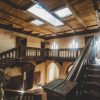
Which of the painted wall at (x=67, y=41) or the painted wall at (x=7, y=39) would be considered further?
the painted wall at (x=67, y=41)

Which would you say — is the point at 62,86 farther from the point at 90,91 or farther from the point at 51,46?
the point at 51,46

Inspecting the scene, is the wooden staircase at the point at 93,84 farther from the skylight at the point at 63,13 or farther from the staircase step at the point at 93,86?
the skylight at the point at 63,13

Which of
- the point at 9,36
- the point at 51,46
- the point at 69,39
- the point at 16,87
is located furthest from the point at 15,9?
the point at 51,46

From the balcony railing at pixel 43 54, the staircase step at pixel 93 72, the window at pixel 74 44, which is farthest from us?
the window at pixel 74 44

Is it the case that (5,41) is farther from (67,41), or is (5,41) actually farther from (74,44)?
(74,44)

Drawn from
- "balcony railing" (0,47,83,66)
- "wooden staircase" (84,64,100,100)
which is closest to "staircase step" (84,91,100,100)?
"wooden staircase" (84,64,100,100)

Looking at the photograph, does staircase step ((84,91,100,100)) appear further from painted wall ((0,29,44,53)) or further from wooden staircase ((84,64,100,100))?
painted wall ((0,29,44,53))

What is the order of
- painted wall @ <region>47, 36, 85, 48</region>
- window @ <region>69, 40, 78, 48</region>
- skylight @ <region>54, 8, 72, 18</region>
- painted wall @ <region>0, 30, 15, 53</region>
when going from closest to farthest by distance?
skylight @ <region>54, 8, 72, 18</region>
painted wall @ <region>0, 30, 15, 53</region>
painted wall @ <region>47, 36, 85, 48</region>
window @ <region>69, 40, 78, 48</region>

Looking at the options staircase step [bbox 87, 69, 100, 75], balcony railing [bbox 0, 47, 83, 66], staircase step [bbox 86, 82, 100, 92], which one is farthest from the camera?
balcony railing [bbox 0, 47, 83, 66]

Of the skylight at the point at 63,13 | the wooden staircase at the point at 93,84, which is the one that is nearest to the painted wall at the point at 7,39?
the skylight at the point at 63,13

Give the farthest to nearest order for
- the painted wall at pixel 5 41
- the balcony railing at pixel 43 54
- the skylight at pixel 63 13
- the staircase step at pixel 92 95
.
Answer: the painted wall at pixel 5 41, the balcony railing at pixel 43 54, the skylight at pixel 63 13, the staircase step at pixel 92 95

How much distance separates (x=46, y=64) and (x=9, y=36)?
19.4 ft

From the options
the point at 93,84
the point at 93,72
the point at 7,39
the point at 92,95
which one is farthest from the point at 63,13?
the point at 7,39

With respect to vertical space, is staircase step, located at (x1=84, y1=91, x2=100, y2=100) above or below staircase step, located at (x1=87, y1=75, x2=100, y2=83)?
below
